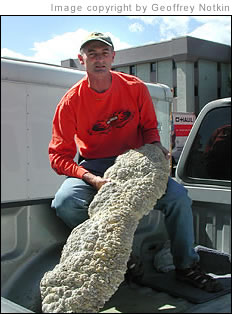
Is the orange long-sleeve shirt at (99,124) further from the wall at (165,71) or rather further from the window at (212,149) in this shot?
the wall at (165,71)

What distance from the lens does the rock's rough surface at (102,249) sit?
1.68 m

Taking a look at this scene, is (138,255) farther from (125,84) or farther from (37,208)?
(125,84)

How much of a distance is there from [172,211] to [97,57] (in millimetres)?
1016

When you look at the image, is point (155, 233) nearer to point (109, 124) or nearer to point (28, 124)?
point (109, 124)

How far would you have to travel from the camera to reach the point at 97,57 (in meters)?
2.42

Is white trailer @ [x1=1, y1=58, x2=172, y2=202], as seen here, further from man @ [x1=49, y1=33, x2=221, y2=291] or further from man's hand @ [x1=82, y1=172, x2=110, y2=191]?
man's hand @ [x1=82, y1=172, x2=110, y2=191]

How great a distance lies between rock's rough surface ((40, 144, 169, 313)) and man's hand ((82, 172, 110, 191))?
97mm

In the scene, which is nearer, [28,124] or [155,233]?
[155,233]

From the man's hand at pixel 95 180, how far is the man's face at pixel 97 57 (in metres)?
0.66

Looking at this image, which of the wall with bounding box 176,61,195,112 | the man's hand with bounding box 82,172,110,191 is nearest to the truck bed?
the man's hand with bounding box 82,172,110,191

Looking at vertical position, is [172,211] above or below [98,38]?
below

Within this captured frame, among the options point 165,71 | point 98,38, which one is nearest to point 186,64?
point 165,71

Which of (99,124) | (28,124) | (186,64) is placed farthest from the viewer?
(186,64)

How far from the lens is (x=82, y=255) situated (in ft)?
5.67
